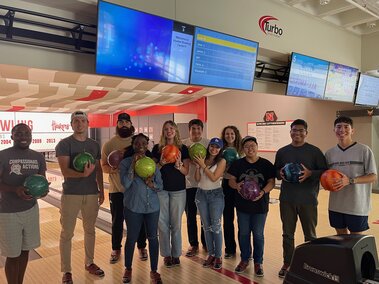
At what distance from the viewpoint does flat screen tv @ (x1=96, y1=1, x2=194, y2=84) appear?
2.39m

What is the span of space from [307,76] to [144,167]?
2.66 metres

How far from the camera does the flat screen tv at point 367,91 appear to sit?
15.7ft

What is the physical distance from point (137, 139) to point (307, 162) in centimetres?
123

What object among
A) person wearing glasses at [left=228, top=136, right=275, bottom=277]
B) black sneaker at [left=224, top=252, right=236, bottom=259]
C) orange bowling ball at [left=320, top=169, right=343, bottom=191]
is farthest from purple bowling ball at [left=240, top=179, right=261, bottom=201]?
black sneaker at [left=224, top=252, right=236, bottom=259]

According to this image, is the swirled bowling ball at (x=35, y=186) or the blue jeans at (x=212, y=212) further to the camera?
the blue jeans at (x=212, y=212)

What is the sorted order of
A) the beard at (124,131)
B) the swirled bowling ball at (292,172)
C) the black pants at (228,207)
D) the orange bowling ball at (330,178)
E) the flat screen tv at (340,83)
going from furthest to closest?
the flat screen tv at (340,83)
the black pants at (228,207)
the beard at (124,131)
the swirled bowling ball at (292,172)
the orange bowling ball at (330,178)

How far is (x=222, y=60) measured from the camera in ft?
10.4

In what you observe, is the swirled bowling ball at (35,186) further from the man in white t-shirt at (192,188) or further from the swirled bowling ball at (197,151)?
the man in white t-shirt at (192,188)

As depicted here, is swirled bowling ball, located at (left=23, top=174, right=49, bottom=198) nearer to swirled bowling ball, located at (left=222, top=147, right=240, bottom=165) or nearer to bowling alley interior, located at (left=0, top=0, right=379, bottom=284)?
bowling alley interior, located at (left=0, top=0, right=379, bottom=284)

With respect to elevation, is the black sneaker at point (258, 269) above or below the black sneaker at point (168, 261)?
above

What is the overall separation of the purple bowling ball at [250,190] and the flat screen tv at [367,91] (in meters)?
3.15

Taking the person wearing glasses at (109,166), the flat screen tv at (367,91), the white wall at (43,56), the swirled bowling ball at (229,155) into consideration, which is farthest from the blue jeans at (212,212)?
the flat screen tv at (367,91)

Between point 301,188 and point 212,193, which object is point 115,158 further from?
point 301,188

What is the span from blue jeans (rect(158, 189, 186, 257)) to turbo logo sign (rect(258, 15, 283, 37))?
2058mm
